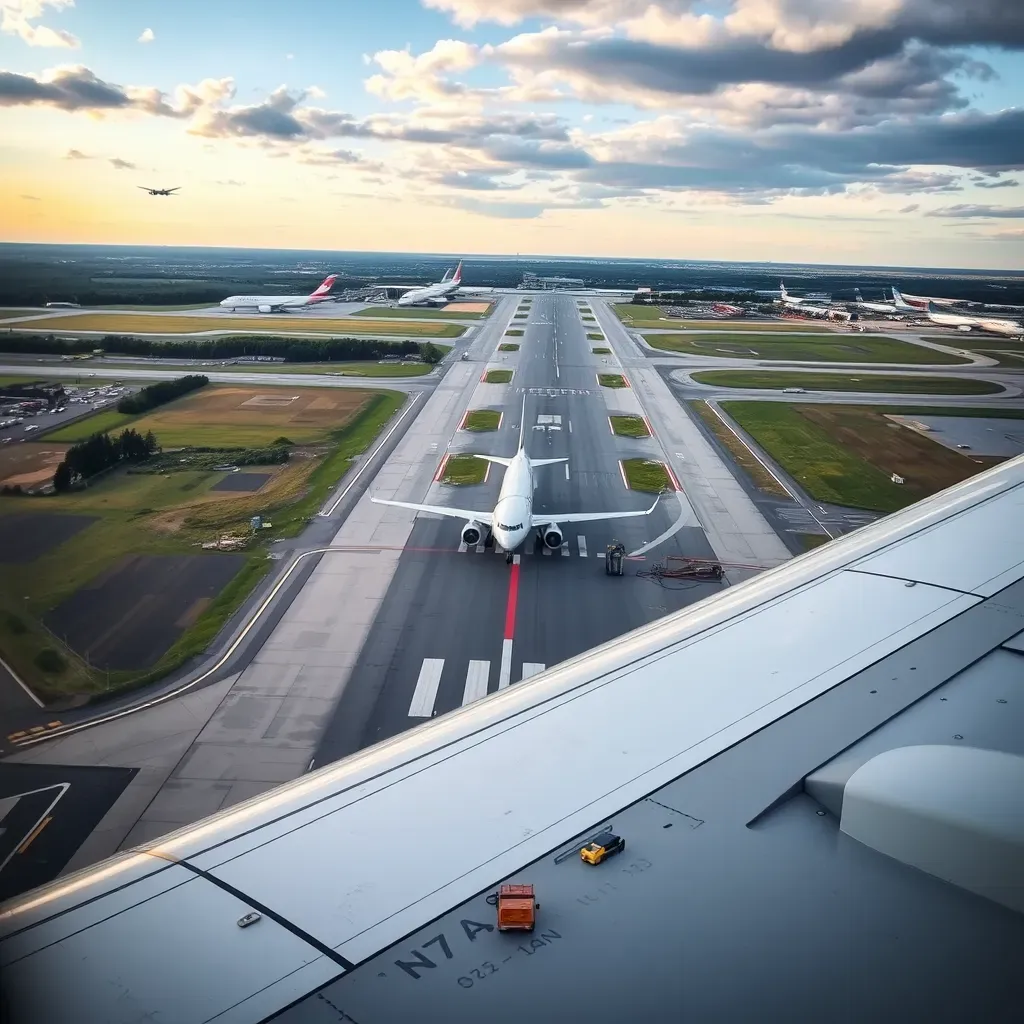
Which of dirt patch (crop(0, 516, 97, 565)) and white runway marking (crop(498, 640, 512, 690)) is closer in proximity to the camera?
dirt patch (crop(0, 516, 97, 565))

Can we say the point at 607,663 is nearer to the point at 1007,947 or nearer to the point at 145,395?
the point at 1007,947

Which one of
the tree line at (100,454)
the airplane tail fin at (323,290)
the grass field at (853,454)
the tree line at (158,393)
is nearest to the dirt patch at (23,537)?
the tree line at (100,454)

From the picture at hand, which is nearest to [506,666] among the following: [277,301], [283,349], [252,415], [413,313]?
[252,415]

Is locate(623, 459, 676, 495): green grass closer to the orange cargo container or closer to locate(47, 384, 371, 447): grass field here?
locate(47, 384, 371, 447): grass field

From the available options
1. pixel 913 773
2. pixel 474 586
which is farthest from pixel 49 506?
pixel 913 773

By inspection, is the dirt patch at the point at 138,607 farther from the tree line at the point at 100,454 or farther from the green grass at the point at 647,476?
the green grass at the point at 647,476

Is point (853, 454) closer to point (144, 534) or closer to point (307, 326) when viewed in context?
point (144, 534)

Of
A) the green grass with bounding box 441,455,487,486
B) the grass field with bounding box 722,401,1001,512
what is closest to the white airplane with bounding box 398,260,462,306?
the grass field with bounding box 722,401,1001,512
